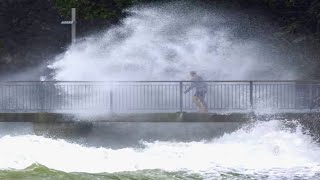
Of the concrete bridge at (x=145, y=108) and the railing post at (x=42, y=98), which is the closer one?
the concrete bridge at (x=145, y=108)

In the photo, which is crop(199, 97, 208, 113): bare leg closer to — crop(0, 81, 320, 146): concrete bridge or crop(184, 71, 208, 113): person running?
crop(184, 71, 208, 113): person running

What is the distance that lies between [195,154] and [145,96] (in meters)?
5.05

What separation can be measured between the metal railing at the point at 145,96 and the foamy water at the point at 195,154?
1.90 m

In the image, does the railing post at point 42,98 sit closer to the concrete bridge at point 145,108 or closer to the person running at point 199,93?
the concrete bridge at point 145,108

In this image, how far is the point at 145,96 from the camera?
2383 centimetres

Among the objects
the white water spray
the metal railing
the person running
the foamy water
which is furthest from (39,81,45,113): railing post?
the person running

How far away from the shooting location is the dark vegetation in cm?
2945

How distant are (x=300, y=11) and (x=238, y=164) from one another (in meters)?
14.5

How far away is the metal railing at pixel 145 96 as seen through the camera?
22953 mm

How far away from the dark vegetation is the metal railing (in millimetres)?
5507

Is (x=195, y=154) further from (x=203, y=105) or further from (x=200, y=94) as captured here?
(x=200, y=94)

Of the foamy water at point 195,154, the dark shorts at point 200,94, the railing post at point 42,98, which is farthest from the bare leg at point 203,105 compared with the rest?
the railing post at point 42,98

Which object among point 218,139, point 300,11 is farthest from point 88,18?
point 218,139

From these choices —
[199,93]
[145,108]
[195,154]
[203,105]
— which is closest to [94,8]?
[145,108]
